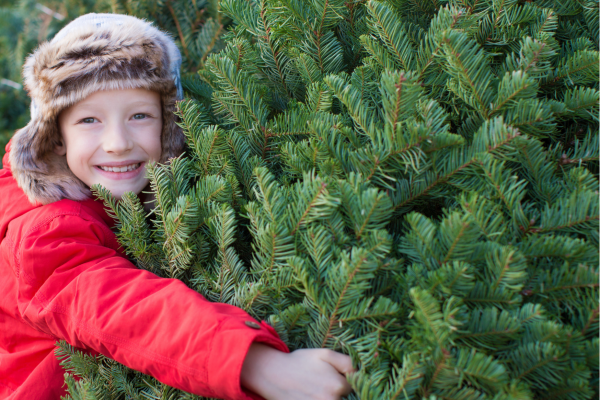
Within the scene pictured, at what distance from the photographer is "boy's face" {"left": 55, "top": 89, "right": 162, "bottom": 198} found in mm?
1390

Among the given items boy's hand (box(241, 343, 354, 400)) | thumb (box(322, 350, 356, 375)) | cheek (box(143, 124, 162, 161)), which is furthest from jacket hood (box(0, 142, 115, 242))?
thumb (box(322, 350, 356, 375))

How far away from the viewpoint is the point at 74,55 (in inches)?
54.4

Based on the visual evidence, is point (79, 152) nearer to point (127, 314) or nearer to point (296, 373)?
point (127, 314)

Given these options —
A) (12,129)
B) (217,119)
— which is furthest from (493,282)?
(12,129)

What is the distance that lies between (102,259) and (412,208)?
784 millimetres

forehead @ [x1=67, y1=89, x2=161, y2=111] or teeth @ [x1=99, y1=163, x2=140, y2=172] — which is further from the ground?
forehead @ [x1=67, y1=89, x2=161, y2=111]

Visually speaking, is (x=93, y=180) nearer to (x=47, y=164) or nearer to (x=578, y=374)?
(x=47, y=164)

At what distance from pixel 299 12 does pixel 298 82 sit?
189 millimetres

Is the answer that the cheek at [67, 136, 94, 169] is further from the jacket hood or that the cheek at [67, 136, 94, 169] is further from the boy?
the jacket hood

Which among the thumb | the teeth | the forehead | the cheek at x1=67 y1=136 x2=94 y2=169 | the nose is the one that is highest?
the forehead

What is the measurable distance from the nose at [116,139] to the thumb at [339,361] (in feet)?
2.93

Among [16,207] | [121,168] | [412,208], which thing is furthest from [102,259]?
[412,208]

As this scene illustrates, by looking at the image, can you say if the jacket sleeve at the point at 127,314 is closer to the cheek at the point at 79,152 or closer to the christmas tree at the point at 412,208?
the christmas tree at the point at 412,208

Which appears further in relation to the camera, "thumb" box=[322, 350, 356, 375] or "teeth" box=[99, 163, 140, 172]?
"teeth" box=[99, 163, 140, 172]
